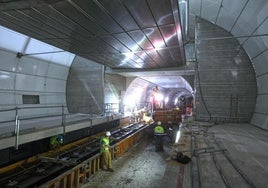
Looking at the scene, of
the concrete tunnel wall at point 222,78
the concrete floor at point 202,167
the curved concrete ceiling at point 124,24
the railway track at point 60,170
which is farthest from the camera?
the concrete tunnel wall at point 222,78

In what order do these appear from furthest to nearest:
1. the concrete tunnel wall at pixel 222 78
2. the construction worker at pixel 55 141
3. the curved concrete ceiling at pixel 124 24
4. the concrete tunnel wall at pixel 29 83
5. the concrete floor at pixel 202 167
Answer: the concrete tunnel wall at pixel 222 78 → the concrete tunnel wall at pixel 29 83 → the construction worker at pixel 55 141 → the curved concrete ceiling at pixel 124 24 → the concrete floor at pixel 202 167

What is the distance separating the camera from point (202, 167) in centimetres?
507

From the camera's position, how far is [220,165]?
5.18m

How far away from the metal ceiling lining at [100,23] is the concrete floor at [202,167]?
4323mm

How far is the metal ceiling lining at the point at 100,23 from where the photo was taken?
4.95m

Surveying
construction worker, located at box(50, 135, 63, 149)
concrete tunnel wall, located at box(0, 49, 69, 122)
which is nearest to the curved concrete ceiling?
concrete tunnel wall, located at box(0, 49, 69, 122)

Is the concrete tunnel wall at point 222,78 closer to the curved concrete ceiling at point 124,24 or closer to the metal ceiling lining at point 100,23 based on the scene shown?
the curved concrete ceiling at point 124,24

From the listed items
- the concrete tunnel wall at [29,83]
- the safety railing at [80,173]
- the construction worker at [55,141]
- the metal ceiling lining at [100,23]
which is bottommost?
the safety railing at [80,173]

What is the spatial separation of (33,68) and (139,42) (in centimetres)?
751

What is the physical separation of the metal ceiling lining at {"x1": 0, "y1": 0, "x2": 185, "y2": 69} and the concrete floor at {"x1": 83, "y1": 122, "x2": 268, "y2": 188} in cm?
432

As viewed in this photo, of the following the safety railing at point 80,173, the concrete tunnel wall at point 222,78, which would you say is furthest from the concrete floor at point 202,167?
the concrete tunnel wall at point 222,78

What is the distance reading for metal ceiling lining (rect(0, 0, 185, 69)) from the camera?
16.2 ft

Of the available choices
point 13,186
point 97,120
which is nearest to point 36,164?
point 13,186

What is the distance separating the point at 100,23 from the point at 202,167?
17.4 feet
